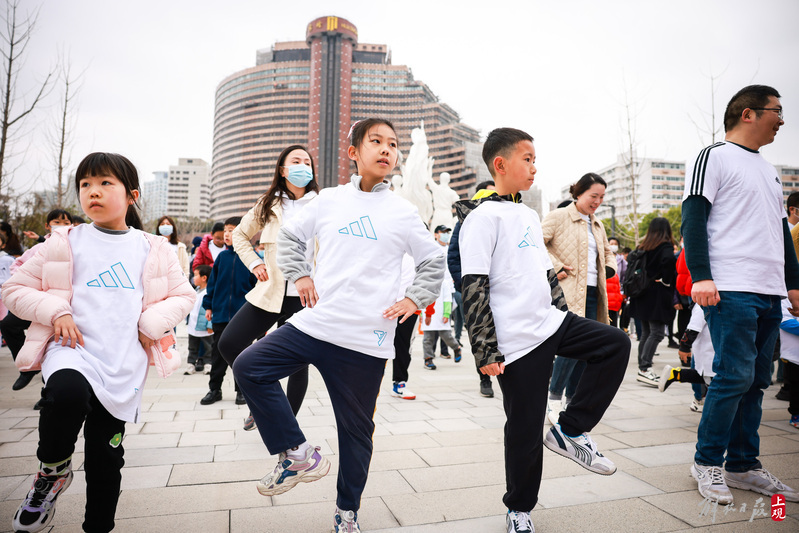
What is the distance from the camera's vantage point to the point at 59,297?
2133 millimetres

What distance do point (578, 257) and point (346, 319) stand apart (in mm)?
2900

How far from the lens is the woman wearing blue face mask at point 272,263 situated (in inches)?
144

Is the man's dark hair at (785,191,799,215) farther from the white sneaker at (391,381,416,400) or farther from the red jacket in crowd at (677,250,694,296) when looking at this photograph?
the white sneaker at (391,381,416,400)

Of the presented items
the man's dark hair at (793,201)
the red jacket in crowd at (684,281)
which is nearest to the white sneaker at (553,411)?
the red jacket in crowd at (684,281)

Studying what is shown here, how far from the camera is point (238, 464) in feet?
11.1

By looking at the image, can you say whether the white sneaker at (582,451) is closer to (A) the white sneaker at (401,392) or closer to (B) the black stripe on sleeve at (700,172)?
(B) the black stripe on sleeve at (700,172)

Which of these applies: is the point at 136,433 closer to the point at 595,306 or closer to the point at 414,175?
the point at 595,306

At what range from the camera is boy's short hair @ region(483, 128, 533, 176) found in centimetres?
264

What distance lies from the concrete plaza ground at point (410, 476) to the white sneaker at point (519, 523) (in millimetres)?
171

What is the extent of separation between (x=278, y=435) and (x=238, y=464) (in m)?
1.42

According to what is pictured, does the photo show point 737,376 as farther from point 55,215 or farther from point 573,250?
point 55,215

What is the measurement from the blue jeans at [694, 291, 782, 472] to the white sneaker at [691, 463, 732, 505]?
4cm

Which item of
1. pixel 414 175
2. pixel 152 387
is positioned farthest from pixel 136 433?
pixel 414 175

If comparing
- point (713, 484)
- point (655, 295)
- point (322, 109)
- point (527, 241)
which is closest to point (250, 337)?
point (527, 241)
